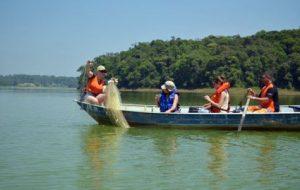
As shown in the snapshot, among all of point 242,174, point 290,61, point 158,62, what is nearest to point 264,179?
point 242,174

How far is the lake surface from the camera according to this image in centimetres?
972

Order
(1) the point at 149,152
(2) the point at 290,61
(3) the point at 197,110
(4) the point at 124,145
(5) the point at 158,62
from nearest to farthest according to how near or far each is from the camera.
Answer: (1) the point at 149,152 → (4) the point at 124,145 → (3) the point at 197,110 → (2) the point at 290,61 → (5) the point at 158,62

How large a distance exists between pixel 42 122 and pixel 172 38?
115 meters

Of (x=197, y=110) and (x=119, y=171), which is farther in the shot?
(x=197, y=110)

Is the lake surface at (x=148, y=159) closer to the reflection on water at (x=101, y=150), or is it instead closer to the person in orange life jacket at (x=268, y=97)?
the reflection on water at (x=101, y=150)

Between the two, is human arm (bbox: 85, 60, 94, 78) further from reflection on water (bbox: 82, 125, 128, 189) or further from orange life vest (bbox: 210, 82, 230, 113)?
orange life vest (bbox: 210, 82, 230, 113)

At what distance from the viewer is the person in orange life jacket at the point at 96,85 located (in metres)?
19.7

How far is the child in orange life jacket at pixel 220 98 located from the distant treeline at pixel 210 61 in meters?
70.7

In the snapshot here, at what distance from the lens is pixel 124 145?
14336 millimetres

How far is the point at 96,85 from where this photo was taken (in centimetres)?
1978

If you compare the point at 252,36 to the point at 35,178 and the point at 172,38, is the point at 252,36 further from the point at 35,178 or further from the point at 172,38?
the point at 35,178

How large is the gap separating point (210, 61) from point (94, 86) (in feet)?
267

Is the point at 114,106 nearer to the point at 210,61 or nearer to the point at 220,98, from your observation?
the point at 220,98

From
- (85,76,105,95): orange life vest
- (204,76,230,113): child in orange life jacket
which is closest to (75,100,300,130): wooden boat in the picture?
(204,76,230,113): child in orange life jacket
